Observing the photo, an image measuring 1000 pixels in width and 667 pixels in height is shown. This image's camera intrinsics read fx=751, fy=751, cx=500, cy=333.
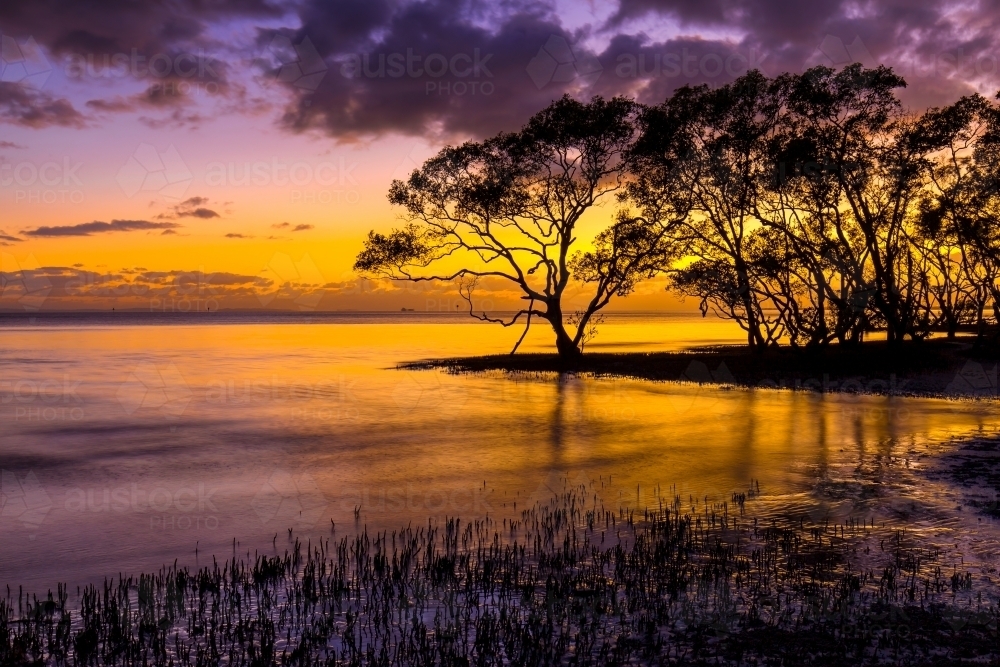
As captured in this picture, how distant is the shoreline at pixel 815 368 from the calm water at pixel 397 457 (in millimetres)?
2867

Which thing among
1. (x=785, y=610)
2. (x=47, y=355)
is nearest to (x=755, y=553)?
(x=785, y=610)

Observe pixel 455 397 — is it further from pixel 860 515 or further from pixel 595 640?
pixel 595 640

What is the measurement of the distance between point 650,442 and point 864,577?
38.9 feet

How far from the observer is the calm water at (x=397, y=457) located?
11.6m

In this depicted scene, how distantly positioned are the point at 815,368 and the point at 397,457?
999 inches

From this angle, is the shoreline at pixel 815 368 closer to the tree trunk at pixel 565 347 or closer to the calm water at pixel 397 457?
the tree trunk at pixel 565 347

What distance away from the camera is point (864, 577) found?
851 centimetres

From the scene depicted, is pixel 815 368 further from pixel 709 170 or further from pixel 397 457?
pixel 397 457

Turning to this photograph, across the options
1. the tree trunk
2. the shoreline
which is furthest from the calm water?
the tree trunk

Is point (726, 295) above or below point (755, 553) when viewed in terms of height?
above

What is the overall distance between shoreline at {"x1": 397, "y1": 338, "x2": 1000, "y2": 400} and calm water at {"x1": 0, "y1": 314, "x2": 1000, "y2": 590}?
287cm

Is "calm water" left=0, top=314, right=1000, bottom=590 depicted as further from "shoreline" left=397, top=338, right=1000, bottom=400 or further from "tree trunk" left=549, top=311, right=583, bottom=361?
"tree trunk" left=549, top=311, right=583, bottom=361

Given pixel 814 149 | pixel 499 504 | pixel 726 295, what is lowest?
pixel 499 504

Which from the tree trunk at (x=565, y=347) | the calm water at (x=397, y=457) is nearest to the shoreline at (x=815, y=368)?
the tree trunk at (x=565, y=347)
